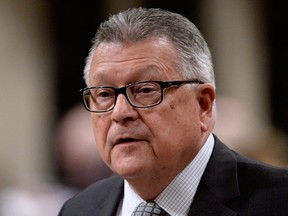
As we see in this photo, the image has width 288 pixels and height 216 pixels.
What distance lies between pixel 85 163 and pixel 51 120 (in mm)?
2256

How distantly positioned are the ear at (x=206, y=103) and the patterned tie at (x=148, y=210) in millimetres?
319

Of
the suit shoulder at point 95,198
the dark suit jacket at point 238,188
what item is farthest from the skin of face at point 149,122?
the suit shoulder at point 95,198

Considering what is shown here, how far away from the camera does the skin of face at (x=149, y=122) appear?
10.2 ft

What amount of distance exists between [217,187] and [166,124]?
28cm

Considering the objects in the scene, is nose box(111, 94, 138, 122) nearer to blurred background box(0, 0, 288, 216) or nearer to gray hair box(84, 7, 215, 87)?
gray hair box(84, 7, 215, 87)

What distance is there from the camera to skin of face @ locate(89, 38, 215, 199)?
3094 mm

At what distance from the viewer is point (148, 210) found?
3195 millimetres

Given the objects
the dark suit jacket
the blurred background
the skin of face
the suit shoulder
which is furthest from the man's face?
the blurred background

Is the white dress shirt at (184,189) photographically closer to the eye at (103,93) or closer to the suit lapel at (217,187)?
the suit lapel at (217,187)

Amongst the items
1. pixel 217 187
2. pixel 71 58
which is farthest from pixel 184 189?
pixel 71 58

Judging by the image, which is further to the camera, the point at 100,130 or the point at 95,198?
the point at 95,198

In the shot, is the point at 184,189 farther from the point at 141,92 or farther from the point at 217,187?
the point at 141,92

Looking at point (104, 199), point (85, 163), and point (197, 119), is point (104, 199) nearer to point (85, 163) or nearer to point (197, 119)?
point (197, 119)

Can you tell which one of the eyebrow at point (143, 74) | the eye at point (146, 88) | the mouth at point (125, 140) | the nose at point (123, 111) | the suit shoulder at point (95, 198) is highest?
the eyebrow at point (143, 74)
